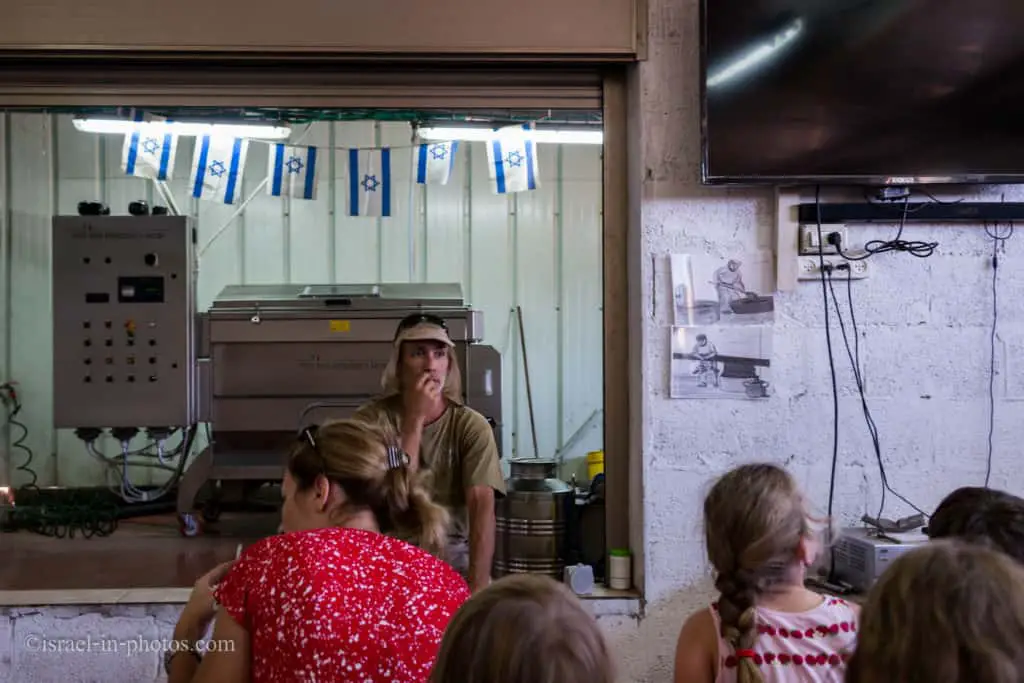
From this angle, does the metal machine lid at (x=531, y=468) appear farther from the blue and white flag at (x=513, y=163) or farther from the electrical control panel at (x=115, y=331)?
the electrical control panel at (x=115, y=331)

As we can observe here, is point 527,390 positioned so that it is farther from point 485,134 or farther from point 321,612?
point 321,612

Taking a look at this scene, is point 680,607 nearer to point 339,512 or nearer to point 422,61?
point 339,512

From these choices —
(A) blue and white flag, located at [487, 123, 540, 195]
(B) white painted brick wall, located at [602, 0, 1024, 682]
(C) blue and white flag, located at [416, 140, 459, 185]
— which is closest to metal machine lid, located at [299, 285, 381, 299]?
(C) blue and white flag, located at [416, 140, 459, 185]

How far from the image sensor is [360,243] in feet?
24.3

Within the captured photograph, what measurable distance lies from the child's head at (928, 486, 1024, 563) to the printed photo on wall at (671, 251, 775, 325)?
4.83 ft

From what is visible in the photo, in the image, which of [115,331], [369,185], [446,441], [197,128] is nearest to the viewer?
[446,441]

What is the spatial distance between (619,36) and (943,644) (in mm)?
2684

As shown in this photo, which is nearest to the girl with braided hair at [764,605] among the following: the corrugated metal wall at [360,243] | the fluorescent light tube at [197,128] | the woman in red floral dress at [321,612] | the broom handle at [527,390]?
the woman in red floral dress at [321,612]

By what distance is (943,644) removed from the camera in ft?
3.44

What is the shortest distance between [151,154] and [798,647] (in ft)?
16.0

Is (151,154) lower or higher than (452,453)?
higher

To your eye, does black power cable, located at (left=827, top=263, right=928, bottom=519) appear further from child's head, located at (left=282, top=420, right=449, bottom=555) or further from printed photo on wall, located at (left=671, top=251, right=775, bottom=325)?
child's head, located at (left=282, top=420, right=449, bottom=555)

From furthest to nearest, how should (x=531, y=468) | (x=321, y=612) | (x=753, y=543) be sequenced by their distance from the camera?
(x=531, y=468), (x=753, y=543), (x=321, y=612)

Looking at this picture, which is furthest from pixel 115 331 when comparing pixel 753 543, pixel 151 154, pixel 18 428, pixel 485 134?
pixel 753 543
